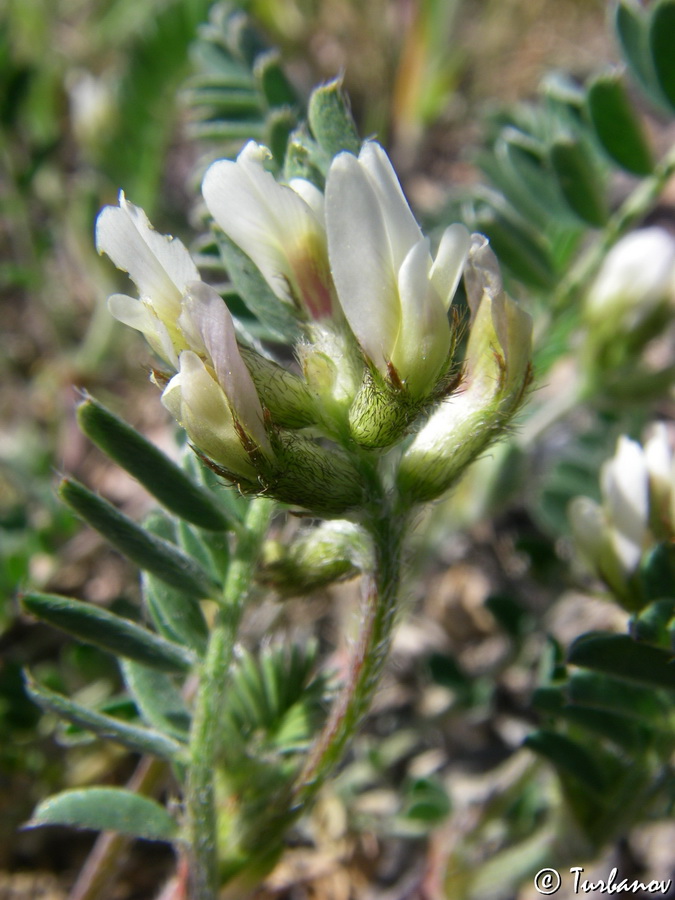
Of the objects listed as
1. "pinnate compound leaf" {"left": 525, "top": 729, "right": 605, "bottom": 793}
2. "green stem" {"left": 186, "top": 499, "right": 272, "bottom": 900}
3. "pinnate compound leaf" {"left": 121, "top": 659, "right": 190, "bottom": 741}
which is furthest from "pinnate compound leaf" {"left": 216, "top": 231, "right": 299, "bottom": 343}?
"pinnate compound leaf" {"left": 525, "top": 729, "right": 605, "bottom": 793}

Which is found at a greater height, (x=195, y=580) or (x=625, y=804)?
(x=195, y=580)

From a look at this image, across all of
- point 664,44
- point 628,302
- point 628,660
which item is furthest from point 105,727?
point 664,44

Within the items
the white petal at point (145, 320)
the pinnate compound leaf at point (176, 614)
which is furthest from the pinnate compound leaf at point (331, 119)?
the pinnate compound leaf at point (176, 614)

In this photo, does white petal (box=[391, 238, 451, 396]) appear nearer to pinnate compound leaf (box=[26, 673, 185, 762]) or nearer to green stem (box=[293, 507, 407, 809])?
green stem (box=[293, 507, 407, 809])

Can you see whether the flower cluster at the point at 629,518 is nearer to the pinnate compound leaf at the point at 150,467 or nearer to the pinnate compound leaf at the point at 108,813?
the pinnate compound leaf at the point at 150,467

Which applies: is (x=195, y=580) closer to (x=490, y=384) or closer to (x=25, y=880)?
(x=490, y=384)

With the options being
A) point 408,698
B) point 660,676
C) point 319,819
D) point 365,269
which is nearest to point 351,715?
point 660,676

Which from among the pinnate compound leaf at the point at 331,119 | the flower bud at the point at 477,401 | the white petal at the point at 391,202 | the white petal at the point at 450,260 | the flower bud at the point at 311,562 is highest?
the pinnate compound leaf at the point at 331,119
